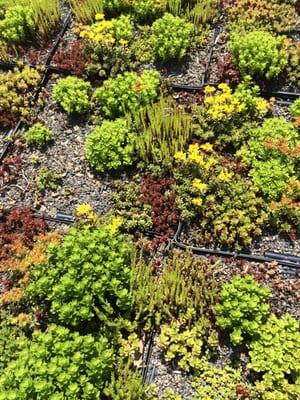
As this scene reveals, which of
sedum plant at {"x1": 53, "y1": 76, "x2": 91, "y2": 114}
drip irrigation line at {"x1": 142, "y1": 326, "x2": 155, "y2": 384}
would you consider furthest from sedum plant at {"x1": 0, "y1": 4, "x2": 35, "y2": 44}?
drip irrigation line at {"x1": 142, "y1": 326, "x2": 155, "y2": 384}

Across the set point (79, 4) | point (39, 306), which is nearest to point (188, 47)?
point (79, 4)

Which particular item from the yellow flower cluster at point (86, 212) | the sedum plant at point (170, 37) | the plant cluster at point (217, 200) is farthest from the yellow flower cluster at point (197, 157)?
the sedum plant at point (170, 37)

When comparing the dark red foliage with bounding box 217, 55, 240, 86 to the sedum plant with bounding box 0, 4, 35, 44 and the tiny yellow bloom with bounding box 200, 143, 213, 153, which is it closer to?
the tiny yellow bloom with bounding box 200, 143, 213, 153

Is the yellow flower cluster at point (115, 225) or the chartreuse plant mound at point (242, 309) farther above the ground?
the yellow flower cluster at point (115, 225)

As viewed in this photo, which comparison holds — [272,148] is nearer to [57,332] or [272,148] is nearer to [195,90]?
[195,90]

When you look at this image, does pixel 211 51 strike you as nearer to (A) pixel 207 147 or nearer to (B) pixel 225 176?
(A) pixel 207 147

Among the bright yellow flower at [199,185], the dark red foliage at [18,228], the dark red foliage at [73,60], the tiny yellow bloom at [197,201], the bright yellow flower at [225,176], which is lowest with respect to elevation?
the dark red foliage at [18,228]

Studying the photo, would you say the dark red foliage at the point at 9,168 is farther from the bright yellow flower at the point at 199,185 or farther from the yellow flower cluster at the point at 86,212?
the bright yellow flower at the point at 199,185
